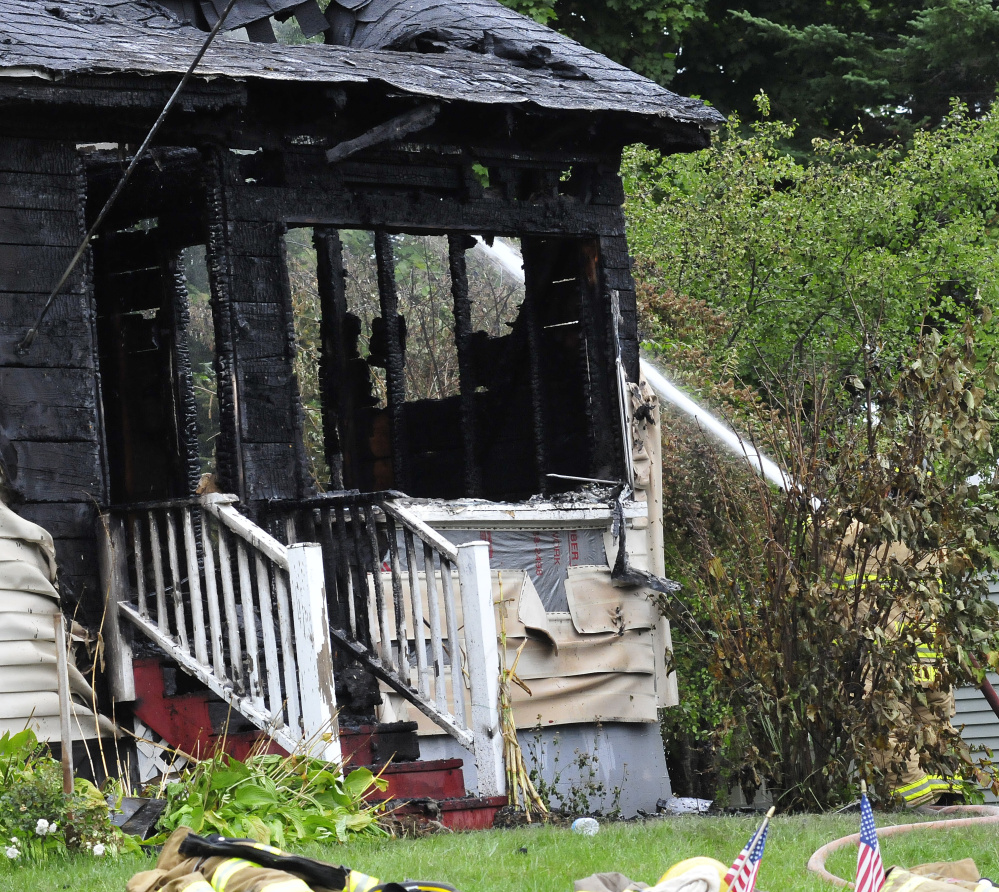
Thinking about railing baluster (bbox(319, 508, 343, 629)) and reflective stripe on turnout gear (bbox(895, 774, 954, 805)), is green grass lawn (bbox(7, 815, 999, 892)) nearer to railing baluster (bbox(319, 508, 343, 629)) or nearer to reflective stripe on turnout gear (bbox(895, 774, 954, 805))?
railing baluster (bbox(319, 508, 343, 629))

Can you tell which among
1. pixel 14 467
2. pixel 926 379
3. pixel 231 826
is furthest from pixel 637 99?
pixel 231 826

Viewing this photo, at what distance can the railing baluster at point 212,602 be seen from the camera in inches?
341

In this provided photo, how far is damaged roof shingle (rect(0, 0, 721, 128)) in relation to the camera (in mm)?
8977

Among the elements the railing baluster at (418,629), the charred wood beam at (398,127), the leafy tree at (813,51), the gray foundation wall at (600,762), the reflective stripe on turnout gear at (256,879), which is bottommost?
the gray foundation wall at (600,762)

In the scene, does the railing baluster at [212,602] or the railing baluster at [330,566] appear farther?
the railing baluster at [330,566]

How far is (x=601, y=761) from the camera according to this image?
1154 cm

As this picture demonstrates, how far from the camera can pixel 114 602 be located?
9141 millimetres

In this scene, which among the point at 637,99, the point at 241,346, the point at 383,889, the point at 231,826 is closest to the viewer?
the point at 383,889

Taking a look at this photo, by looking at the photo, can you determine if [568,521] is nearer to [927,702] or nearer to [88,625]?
[927,702]

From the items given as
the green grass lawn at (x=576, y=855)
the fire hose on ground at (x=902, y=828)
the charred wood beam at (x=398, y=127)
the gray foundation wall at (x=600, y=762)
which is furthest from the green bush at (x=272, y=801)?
the charred wood beam at (x=398, y=127)

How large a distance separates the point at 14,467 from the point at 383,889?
5186 mm

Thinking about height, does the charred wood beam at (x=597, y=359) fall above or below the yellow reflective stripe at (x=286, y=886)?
above

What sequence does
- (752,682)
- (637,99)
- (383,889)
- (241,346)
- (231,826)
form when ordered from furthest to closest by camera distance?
1. (637,99)
2. (752,682)
3. (241,346)
4. (231,826)
5. (383,889)

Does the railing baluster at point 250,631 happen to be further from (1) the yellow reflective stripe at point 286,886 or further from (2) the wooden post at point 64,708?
(1) the yellow reflective stripe at point 286,886
